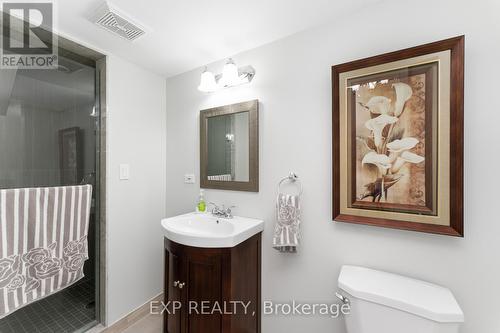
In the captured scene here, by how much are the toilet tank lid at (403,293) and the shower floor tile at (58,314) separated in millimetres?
1909

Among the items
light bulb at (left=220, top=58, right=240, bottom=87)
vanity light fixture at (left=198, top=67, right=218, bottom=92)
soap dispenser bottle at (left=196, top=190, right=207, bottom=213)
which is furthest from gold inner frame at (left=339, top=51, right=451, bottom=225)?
soap dispenser bottle at (left=196, top=190, right=207, bottom=213)

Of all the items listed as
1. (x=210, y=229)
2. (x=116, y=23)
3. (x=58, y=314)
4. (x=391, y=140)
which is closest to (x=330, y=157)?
(x=391, y=140)

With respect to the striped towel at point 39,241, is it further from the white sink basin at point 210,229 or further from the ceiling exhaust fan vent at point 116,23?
the ceiling exhaust fan vent at point 116,23

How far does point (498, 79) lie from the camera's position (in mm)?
976

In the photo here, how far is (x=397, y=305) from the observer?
37.2 inches

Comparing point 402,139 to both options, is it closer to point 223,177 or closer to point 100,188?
point 223,177

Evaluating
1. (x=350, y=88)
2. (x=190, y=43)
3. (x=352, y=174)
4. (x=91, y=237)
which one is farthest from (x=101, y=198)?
(x=350, y=88)

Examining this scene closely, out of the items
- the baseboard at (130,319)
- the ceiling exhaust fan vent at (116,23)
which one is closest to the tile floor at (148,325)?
the baseboard at (130,319)

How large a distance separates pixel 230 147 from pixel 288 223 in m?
0.76

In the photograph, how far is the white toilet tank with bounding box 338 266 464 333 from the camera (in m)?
0.88

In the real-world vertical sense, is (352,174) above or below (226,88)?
below

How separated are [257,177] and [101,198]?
1250mm

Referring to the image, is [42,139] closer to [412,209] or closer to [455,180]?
[412,209]

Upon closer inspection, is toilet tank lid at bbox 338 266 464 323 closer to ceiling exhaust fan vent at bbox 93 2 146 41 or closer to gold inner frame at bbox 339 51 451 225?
gold inner frame at bbox 339 51 451 225
